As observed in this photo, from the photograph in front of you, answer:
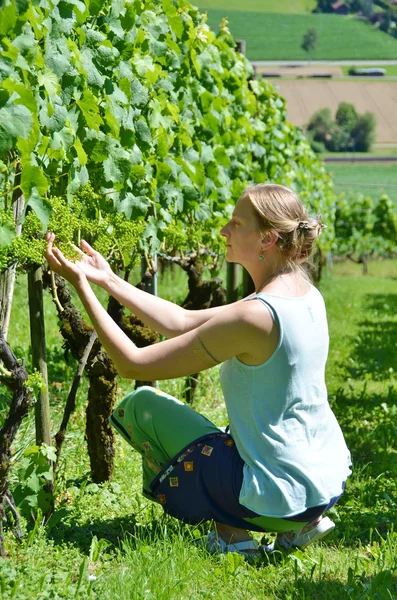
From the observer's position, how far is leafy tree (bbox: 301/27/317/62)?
61.5 metres

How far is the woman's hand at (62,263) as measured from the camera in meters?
2.54

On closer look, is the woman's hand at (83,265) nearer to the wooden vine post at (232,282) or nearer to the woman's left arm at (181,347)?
the woman's left arm at (181,347)

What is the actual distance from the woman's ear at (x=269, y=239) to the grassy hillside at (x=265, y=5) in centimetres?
6689

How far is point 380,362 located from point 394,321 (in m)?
3.33

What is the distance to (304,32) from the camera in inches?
2591

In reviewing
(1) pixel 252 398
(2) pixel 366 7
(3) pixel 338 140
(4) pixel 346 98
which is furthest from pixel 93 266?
(2) pixel 366 7

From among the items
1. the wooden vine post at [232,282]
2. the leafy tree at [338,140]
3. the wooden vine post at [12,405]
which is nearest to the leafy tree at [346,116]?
the leafy tree at [338,140]

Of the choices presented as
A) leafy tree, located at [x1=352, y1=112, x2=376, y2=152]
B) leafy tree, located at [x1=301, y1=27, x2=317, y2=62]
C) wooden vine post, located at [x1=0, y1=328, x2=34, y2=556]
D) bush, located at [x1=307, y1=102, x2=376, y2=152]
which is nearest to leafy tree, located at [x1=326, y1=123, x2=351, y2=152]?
bush, located at [x1=307, y1=102, x2=376, y2=152]

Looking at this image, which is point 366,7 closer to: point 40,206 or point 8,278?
point 8,278

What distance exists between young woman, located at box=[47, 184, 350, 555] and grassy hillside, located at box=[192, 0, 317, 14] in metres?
66.9

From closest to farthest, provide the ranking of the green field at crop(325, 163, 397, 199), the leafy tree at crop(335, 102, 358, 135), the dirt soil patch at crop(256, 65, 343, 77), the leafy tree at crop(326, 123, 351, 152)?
the green field at crop(325, 163, 397, 199) → the leafy tree at crop(335, 102, 358, 135) → the leafy tree at crop(326, 123, 351, 152) → the dirt soil patch at crop(256, 65, 343, 77)

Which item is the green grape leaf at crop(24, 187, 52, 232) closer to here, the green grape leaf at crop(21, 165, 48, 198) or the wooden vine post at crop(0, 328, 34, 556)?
the green grape leaf at crop(21, 165, 48, 198)

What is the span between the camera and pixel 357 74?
Result: 57156mm

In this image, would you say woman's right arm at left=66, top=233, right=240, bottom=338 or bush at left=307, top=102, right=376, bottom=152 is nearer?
woman's right arm at left=66, top=233, right=240, bottom=338
